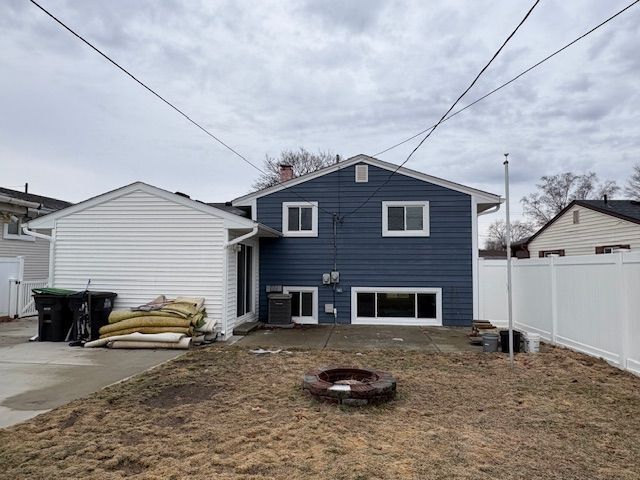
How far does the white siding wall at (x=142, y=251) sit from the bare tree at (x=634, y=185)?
35130mm

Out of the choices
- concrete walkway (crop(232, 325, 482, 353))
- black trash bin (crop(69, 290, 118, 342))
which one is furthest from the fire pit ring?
black trash bin (crop(69, 290, 118, 342))

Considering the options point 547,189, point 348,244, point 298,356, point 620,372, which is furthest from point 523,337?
point 547,189

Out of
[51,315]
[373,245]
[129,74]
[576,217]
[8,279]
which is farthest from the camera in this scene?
[576,217]

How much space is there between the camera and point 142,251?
9766 mm

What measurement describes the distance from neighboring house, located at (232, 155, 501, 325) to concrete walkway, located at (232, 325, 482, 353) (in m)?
0.79

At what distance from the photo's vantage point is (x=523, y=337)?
26.7 ft

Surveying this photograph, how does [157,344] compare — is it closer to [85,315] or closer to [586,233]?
[85,315]

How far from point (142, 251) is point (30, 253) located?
23.8ft

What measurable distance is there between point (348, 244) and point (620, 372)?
7.28 metres

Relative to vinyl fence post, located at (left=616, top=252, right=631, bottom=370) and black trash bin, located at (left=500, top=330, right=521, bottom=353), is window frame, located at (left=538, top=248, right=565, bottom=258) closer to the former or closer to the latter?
black trash bin, located at (left=500, top=330, right=521, bottom=353)

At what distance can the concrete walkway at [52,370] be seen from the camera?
4.95 m

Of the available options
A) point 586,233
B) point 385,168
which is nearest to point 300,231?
point 385,168

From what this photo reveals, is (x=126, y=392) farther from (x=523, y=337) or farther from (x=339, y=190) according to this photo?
(x=339, y=190)

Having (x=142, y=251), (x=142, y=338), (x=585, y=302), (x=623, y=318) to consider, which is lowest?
(x=142, y=338)
